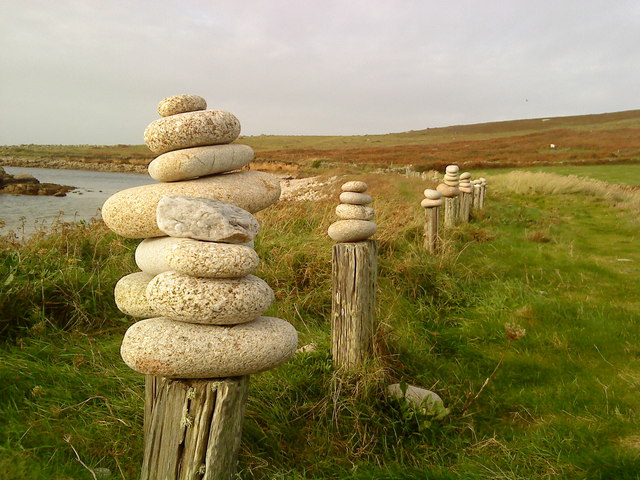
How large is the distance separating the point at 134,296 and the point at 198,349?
0.90 metres

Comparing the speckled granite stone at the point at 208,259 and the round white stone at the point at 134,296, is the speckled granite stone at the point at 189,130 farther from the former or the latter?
the round white stone at the point at 134,296

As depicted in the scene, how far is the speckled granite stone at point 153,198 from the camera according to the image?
305cm

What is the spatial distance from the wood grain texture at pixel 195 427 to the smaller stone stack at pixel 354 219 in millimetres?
1930

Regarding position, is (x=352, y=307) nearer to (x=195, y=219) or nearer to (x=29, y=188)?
(x=195, y=219)

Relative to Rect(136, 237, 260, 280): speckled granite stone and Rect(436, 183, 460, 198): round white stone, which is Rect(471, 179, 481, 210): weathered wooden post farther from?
Rect(136, 237, 260, 280): speckled granite stone

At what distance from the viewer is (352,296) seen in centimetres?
416

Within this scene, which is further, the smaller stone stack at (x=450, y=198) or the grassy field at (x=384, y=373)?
the smaller stone stack at (x=450, y=198)

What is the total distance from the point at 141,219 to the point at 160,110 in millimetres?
726

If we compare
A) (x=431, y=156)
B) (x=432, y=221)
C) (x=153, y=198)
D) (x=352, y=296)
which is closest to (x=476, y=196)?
(x=432, y=221)

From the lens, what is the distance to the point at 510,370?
4945 mm

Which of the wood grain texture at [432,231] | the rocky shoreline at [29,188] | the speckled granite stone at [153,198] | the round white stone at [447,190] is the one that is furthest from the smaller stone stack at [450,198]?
the rocky shoreline at [29,188]

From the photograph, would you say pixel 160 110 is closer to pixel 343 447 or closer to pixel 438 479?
pixel 343 447

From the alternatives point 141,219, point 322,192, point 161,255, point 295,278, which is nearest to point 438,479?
point 161,255

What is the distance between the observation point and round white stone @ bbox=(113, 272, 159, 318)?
3193 millimetres
